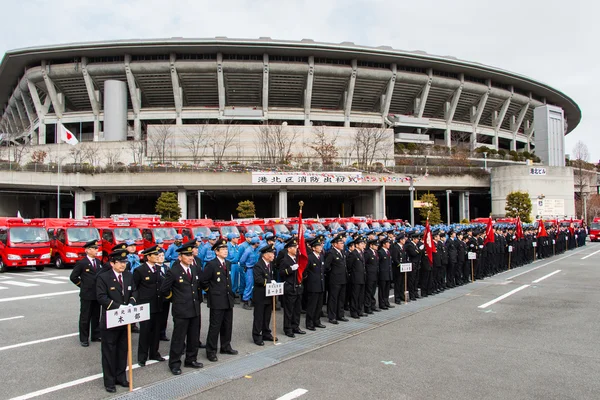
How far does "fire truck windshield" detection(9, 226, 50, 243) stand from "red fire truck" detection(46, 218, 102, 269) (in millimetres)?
711

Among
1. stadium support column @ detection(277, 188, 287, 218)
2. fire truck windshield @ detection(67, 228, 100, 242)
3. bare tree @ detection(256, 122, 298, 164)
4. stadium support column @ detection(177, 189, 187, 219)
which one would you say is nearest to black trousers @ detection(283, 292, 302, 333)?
fire truck windshield @ detection(67, 228, 100, 242)

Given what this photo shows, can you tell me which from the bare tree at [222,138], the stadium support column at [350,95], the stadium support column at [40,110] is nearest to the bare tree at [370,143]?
the stadium support column at [350,95]

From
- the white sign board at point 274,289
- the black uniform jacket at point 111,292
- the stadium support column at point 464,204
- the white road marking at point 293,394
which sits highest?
the stadium support column at point 464,204

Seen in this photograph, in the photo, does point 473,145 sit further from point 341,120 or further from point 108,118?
point 108,118

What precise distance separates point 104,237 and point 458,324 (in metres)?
16.1

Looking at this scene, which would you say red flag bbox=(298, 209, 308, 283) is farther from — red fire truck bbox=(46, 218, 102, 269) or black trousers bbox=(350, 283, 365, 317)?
red fire truck bbox=(46, 218, 102, 269)

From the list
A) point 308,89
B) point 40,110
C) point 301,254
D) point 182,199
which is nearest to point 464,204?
point 308,89

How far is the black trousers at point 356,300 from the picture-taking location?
32.8 feet

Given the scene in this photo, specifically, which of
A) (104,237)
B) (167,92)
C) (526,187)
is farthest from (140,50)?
(526,187)

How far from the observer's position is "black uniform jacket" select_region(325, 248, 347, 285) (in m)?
9.49

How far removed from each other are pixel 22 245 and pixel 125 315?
51.8ft

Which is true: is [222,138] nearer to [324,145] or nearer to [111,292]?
[324,145]

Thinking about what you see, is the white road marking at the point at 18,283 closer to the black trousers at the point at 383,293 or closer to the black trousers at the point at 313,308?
the black trousers at the point at 313,308

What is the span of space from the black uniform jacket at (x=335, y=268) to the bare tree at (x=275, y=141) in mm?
42168
